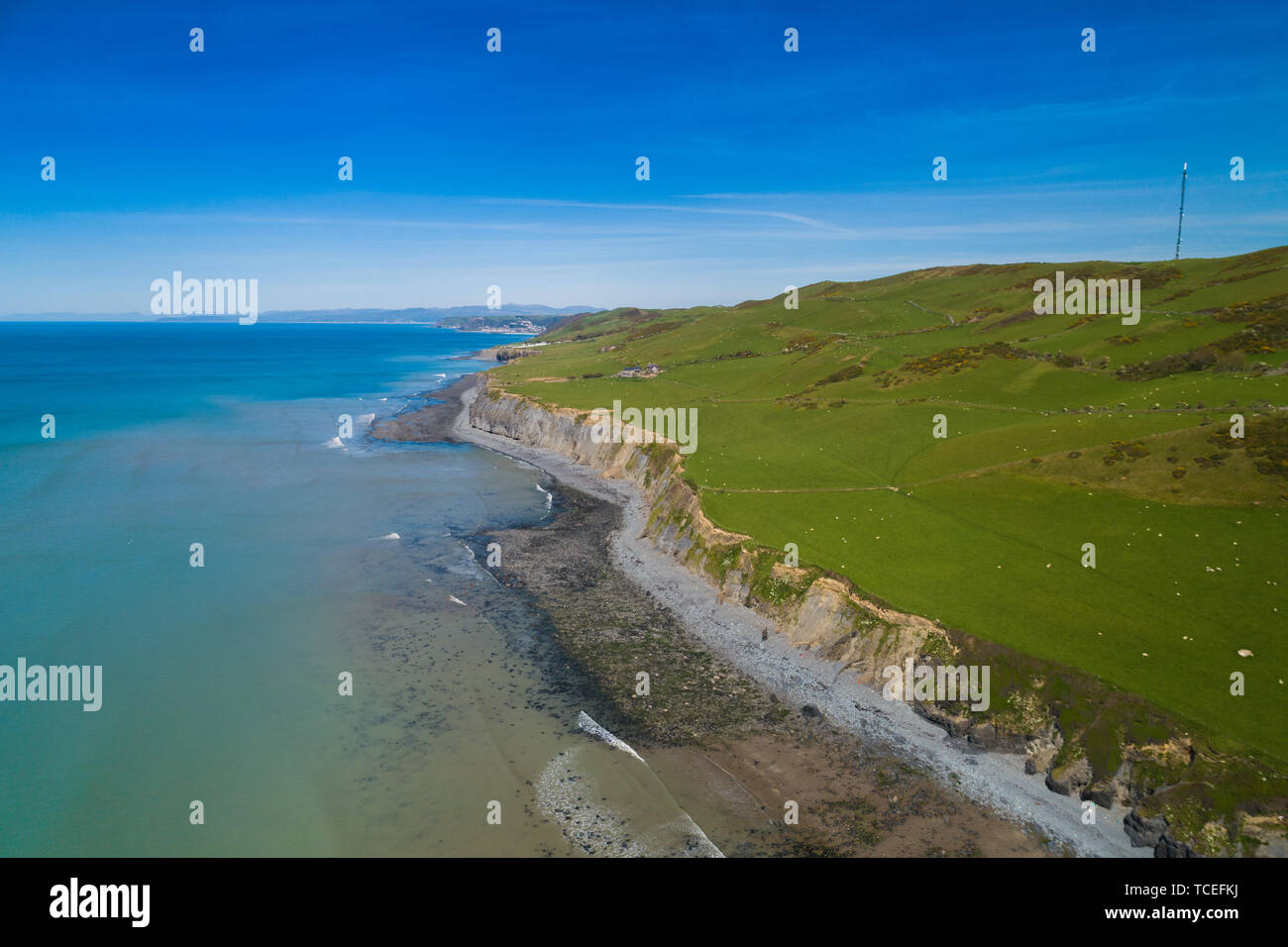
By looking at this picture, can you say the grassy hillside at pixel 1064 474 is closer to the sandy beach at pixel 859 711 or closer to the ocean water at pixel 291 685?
the sandy beach at pixel 859 711

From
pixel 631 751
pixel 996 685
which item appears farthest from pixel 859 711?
pixel 631 751

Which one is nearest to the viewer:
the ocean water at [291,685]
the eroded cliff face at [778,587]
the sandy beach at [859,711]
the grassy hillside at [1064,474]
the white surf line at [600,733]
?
the sandy beach at [859,711]

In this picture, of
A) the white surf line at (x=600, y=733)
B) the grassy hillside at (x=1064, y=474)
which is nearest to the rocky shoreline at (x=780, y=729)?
the white surf line at (x=600, y=733)

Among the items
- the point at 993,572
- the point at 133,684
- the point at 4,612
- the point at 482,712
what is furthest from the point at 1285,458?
the point at 4,612

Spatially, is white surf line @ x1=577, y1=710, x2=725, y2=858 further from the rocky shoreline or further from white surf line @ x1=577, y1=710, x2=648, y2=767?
the rocky shoreline

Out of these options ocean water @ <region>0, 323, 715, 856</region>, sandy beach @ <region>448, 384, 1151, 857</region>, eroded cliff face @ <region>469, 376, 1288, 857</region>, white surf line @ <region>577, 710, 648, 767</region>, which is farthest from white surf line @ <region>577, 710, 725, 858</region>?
eroded cliff face @ <region>469, 376, 1288, 857</region>

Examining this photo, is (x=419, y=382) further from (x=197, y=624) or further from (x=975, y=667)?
(x=975, y=667)

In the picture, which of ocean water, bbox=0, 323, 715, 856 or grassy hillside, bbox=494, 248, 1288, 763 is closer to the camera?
ocean water, bbox=0, 323, 715, 856
